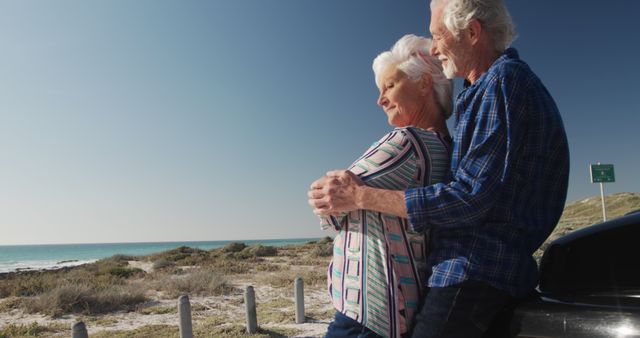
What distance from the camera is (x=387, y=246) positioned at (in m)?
1.39

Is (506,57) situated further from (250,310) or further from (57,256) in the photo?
(57,256)

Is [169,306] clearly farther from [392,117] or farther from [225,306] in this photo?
[392,117]

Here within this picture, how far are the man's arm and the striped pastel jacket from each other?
6cm

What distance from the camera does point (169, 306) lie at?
11.0 metres

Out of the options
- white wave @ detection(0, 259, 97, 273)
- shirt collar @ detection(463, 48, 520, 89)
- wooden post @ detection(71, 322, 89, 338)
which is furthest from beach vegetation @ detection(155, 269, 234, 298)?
white wave @ detection(0, 259, 97, 273)

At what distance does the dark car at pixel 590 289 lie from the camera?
3.79ft

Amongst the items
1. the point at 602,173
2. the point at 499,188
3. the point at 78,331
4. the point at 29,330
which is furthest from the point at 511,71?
the point at 602,173

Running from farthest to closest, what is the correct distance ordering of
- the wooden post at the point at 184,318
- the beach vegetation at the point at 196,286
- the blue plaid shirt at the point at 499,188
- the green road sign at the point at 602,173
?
the green road sign at the point at 602,173 < the beach vegetation at the point at 196,286 < the wooden post at the point at 184,318 < the blue plaid shirt at the point at 499,188

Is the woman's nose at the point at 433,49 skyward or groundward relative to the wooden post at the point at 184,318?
skyward

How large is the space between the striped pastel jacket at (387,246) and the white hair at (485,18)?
0.42m

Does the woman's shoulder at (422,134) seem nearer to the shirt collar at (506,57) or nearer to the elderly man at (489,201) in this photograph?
the elderly man at (489,201)

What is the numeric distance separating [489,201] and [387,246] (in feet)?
1.20

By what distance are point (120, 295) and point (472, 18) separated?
12470 mm

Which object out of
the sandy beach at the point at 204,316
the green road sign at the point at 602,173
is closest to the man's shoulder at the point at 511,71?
the sandy beach at the point at 204,316
